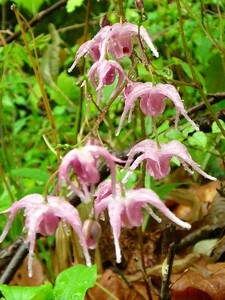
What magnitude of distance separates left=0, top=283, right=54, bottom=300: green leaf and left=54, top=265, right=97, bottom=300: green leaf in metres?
0.02

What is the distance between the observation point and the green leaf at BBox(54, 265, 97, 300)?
1.18 meters

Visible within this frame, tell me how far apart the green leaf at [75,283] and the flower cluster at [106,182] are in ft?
0.99

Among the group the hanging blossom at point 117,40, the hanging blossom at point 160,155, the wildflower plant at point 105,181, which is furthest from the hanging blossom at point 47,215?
the hanging blossom at point 117,40

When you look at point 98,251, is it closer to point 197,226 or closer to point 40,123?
point 197,226

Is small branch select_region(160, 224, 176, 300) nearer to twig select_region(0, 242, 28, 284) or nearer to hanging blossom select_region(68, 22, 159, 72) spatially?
hanging blossom select_region(68, 22, 159, 72)

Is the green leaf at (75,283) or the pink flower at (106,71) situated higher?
the pink flower at (106,71)

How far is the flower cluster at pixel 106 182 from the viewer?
764mm

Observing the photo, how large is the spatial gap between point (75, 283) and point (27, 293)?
9cm

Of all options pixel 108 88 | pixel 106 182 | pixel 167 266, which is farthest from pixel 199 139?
pixel 106 182

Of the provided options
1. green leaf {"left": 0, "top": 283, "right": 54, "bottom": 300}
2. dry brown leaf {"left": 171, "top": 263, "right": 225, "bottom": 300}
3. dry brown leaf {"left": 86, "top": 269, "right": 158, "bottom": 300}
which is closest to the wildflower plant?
green leaf {"left": 0, "top": 283, "right": 54, "bottom": 300}

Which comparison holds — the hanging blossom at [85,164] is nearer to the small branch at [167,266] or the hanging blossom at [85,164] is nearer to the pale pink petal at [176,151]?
the pale pink petal at [176,151]

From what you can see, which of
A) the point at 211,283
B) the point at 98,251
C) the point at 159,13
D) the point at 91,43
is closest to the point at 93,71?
the point at 91,43

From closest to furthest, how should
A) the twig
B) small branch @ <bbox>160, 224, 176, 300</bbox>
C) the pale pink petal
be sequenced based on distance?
1. the pale pink petal
2. small branch @ <bbox>160, 224, 176, 300</bbox>
3. the twig

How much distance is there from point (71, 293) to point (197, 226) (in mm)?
920
